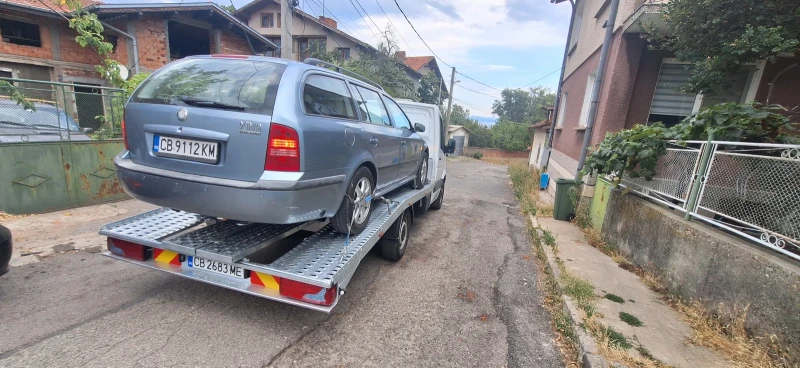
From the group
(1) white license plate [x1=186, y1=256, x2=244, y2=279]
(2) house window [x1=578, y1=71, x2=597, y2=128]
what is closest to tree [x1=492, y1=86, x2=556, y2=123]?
(2) house window [x1=578, y1=71, x2=597, y2=128]

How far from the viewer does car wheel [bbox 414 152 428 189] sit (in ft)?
17.1

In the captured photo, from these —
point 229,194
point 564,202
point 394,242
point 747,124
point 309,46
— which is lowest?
point 394,242

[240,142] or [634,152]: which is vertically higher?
[634,152]

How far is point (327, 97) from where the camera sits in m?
2.82

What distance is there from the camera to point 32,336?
7.39 ft

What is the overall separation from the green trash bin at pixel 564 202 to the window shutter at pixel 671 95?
2286mm

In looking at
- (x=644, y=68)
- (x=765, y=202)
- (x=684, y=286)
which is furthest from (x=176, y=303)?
(x=644, y=68)

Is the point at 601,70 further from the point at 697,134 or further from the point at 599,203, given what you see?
the point at 697,134

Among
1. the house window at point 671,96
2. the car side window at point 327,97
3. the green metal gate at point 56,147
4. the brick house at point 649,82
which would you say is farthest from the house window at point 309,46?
the car side window at point 327,97

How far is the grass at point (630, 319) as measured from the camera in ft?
9.48

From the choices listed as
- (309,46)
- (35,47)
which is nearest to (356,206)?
(35,47)

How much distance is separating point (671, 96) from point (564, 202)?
2.95 metres

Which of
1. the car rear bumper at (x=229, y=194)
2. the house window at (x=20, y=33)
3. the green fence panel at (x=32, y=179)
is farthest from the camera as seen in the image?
the house window at (x=20, y=33)

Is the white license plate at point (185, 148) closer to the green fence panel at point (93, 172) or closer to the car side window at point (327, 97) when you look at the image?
the car side window at point (327, 97)
